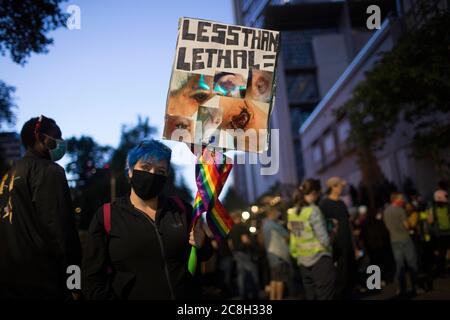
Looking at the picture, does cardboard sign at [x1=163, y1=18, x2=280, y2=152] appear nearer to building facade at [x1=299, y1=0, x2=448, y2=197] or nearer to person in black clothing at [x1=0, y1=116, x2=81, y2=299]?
person in black clothing at [x1=0, y1=116, x2=81, y2=299]

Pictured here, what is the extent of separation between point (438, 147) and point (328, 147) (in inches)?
949

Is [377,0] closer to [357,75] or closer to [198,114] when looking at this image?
[198,114]

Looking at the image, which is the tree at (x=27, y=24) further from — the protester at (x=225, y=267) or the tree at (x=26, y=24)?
the protester at (x=225, y=267)

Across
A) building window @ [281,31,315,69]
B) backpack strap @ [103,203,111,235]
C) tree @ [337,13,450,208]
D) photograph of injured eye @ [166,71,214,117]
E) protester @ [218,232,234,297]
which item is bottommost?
protester @ [218,232,234,297]

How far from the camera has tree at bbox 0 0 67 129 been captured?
29.4ft

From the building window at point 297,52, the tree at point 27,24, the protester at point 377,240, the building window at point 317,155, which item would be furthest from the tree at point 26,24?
the building window at point 297,52

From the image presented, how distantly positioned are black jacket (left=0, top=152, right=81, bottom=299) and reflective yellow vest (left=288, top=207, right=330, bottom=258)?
3419 millimetres

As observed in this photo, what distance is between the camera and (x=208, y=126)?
3264 mm

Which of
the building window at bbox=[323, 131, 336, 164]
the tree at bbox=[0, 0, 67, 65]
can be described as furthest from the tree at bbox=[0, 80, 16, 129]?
the building window at bbox=[323, 131, 336, 164]

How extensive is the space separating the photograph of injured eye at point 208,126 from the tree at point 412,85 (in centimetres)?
484

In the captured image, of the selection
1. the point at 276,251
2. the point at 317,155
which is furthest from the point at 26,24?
the point at 317,155

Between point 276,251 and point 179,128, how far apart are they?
6.63 meters
